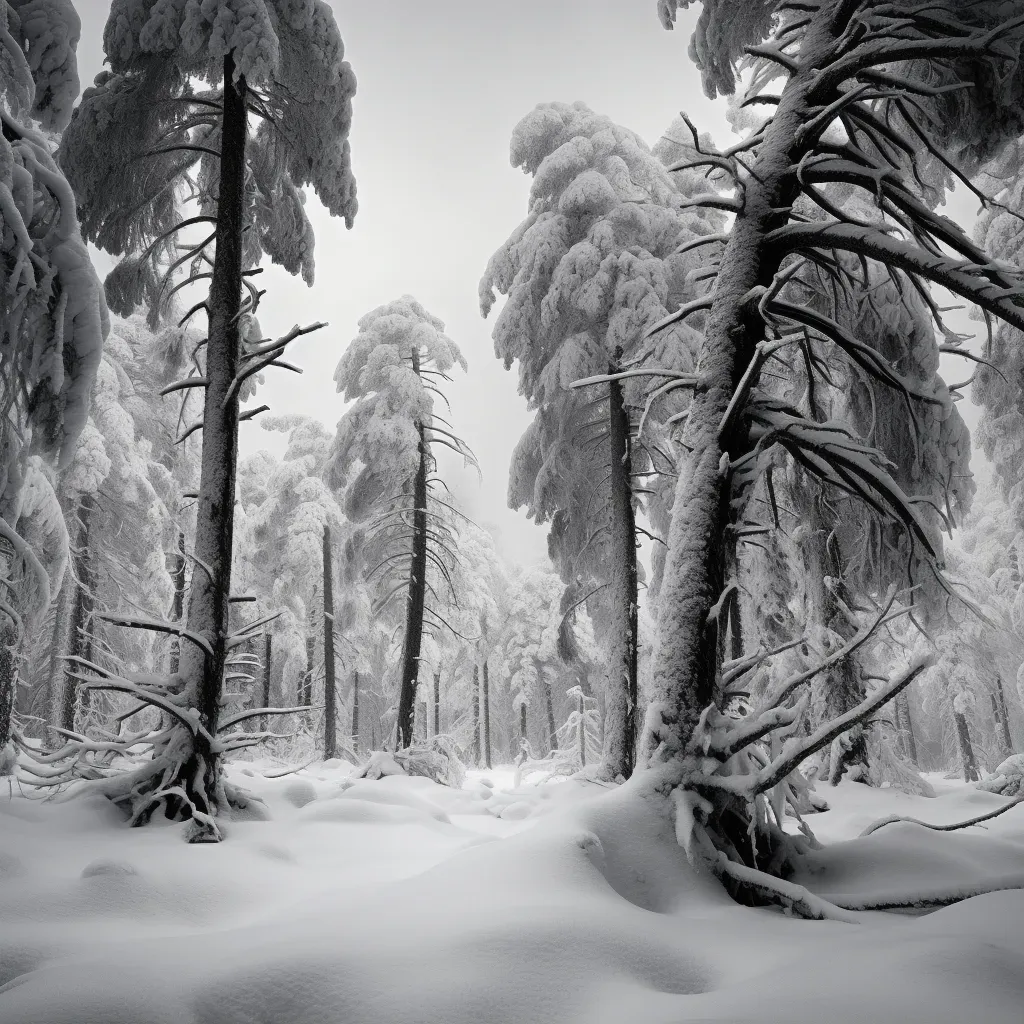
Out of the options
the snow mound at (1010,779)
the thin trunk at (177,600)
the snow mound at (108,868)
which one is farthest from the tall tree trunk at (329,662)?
the snow mound at (108,868)

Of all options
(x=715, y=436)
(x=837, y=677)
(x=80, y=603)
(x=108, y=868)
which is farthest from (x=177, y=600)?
(x=715, y=436)

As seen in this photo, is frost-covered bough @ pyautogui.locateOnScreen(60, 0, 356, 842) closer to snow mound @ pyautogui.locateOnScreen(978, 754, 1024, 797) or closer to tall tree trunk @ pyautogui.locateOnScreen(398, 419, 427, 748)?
tall tree trunk @ pyautogui.locateOnScreen(398, 419, 427, 748)

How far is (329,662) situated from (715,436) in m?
17.9

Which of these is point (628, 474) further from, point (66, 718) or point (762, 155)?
point (66, 718)

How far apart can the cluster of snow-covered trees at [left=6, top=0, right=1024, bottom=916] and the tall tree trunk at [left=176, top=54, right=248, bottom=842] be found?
1.1 inches

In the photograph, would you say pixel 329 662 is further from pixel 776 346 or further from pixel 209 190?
pixel 776 346

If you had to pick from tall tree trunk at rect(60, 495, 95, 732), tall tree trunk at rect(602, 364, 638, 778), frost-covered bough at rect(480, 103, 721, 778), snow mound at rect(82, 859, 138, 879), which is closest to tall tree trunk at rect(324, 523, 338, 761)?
tall tree trunk at rect(60, 495, 95, 732)

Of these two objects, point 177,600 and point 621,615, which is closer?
point 621,615

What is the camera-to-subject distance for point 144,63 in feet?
19.9

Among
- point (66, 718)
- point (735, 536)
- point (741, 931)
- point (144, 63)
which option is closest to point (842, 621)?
point (735, 536)

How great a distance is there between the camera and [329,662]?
767 inches

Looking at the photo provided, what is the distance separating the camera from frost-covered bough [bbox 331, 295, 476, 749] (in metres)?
12.2

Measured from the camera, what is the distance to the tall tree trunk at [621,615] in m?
8.89

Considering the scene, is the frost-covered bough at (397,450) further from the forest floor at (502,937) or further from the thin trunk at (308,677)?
the thin trunk at (308,677)
